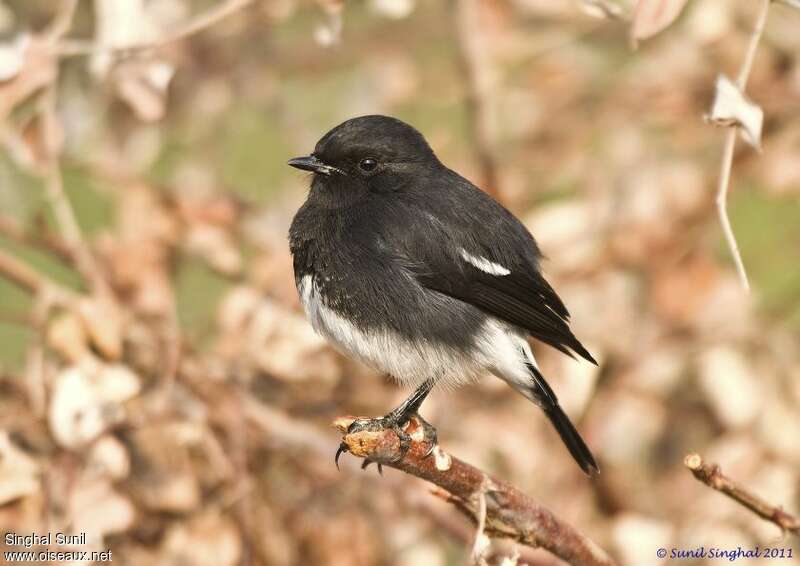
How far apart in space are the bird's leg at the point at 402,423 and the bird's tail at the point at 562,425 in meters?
0.35

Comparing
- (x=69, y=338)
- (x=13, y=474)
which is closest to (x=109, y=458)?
(x=13, y=474)

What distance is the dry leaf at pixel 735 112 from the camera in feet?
9.41

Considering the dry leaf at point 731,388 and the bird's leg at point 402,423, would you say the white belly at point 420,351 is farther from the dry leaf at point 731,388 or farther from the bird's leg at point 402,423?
the dry leaf at point 731,388

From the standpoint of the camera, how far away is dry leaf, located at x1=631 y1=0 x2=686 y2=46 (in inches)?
120

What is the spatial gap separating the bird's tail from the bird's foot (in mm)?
415

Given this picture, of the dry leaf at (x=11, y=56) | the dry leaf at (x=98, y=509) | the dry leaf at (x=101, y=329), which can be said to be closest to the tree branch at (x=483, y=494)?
the dry leaf at (x=98, y=509)

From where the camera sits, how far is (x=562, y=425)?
3.90m

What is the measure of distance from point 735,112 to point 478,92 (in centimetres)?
255

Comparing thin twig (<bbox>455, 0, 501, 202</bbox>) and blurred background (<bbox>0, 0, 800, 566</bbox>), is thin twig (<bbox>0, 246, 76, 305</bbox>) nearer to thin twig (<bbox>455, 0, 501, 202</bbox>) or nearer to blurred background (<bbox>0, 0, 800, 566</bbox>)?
blurred background (<bbox>0, 0, 800, 566</bbox>)

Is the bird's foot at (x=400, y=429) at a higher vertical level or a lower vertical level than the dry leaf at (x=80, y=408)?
lower

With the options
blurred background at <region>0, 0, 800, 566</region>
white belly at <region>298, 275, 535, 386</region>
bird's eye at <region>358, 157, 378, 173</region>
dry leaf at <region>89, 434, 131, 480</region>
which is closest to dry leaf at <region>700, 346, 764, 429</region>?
blurred background at <region>0, 0, 800, 566</region>

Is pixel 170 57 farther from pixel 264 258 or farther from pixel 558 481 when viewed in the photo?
pixel 558 481

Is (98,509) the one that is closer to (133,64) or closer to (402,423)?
(402,423)

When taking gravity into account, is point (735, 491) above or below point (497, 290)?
below
